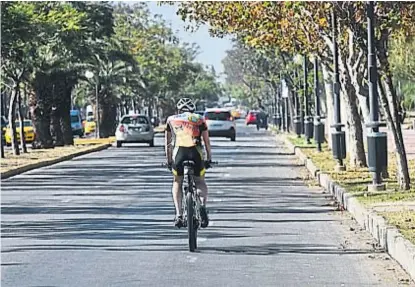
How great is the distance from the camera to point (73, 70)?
45500 mm

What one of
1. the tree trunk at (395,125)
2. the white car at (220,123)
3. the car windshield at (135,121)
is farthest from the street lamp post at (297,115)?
the tree trunk at (395,125)

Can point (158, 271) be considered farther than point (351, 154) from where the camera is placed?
No

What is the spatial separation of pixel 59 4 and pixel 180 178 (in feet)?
108

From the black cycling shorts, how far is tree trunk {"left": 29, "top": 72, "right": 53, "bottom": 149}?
105ft

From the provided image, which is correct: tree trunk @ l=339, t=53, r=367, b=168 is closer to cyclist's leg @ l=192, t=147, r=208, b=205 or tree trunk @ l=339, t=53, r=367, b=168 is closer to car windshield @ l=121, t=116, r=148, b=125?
cyclist's leg @ l=192, t=147, r=208, b=205

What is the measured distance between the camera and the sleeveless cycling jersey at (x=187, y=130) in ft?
45.6

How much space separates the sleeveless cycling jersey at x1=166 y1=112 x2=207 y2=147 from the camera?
13906 mm

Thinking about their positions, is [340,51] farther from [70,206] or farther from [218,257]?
[218,257]

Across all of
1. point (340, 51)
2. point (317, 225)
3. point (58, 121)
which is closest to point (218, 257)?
point (317, 225)

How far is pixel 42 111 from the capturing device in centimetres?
4612

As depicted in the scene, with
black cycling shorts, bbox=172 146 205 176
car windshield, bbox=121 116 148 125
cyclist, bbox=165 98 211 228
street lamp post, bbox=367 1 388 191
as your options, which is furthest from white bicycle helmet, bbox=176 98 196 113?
car windshield, bbox=121 116 148 125

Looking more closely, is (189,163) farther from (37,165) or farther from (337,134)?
(37,165)

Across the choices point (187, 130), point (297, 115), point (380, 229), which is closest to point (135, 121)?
point (297, 115)

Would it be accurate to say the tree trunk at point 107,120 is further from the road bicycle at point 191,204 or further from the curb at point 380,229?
the road bicycle at point 191,204
